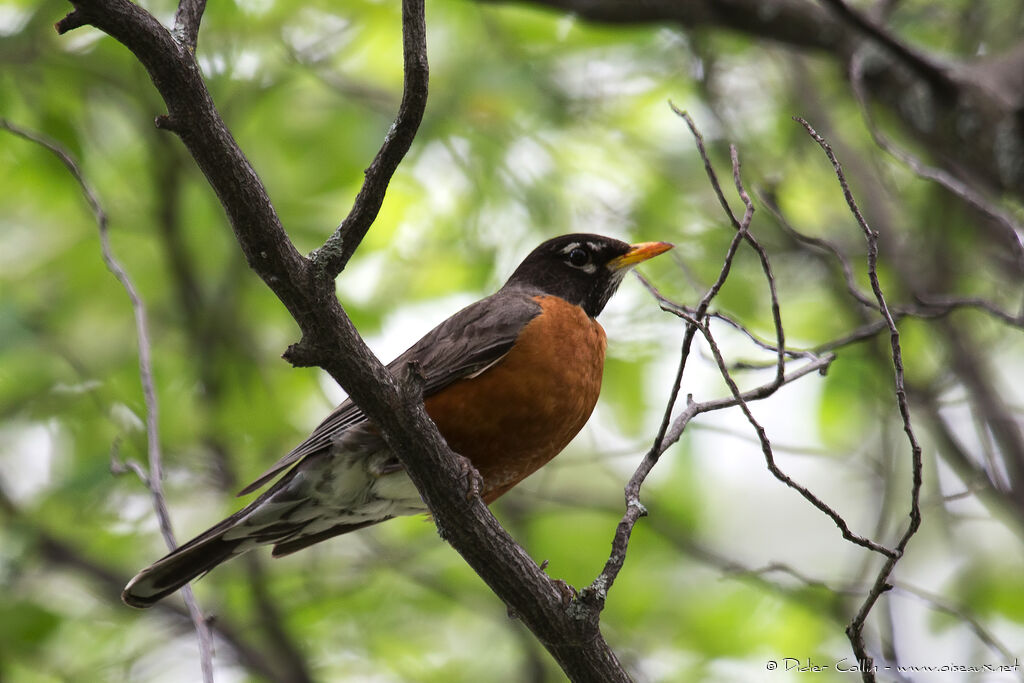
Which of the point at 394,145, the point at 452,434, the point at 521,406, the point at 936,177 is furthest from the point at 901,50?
the point at 394,145

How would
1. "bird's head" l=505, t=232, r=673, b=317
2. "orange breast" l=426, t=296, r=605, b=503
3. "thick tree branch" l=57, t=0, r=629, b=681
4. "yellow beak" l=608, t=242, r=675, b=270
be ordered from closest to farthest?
"thick tree branch" l=57, t=0, r=629, b=681, "orange breast" l=426, t=296, r=605, b=503, "yellow beak" l=608, t=242, r=675, b=270, "bird's head" l=505, t=232, r=673, b=317

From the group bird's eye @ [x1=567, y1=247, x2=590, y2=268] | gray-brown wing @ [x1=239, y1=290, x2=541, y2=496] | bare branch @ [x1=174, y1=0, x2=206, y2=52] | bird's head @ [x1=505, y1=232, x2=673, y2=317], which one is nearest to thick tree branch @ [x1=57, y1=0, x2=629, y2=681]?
bare branch @ [x1=174, y1=0, x2=206, y2=52]

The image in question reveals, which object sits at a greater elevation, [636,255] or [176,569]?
[636,255]

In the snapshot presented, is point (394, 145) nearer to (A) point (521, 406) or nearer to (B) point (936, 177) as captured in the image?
(A) point (521, 406)

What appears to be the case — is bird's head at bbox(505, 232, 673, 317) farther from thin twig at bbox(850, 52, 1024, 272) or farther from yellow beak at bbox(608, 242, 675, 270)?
thin twig at bbox(850, 52, 1024, 272)

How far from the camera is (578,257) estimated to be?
4387 millimetres

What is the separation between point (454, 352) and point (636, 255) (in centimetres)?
120

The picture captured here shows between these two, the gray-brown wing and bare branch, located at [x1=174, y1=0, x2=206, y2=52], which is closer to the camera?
bare branch, located at [x1=174, y1=0, x2=206, y2=52]

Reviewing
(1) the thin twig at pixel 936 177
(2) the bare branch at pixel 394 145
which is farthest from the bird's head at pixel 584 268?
(2) the bare branch at pixel 394 145

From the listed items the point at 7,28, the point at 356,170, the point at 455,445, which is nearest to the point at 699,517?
the point at 455,445

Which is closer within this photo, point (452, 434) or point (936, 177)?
point (452, 434)

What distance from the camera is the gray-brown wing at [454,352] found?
3.33 metres

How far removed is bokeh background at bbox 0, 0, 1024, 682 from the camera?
14.6ft

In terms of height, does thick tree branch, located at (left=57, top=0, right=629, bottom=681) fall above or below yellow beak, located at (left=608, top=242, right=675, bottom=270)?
below
